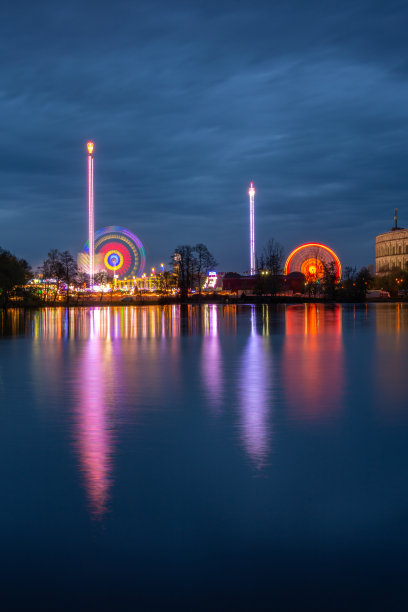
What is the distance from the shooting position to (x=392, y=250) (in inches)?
7500

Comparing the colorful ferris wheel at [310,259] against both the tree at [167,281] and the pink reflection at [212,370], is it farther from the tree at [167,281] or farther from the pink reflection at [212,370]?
the pink reflection at [212,370]

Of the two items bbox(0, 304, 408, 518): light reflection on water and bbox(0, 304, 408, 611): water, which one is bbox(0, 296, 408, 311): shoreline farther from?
bbox(0, 304, 408, 611): water

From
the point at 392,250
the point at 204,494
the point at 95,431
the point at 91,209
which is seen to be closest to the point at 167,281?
the point at 91,209

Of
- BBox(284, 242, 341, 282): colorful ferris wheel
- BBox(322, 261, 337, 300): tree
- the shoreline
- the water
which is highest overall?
BBox(284, 242, 341, 282): colorful ferris wheel

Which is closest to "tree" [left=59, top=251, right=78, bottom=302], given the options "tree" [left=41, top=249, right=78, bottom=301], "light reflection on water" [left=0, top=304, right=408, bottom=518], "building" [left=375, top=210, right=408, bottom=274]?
"tree" [left=41, top=249, right=78, bottom=301]

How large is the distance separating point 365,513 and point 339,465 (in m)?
1.92

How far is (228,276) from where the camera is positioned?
17738 centimetres

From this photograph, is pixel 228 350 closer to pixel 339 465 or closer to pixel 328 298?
pixel 339 465

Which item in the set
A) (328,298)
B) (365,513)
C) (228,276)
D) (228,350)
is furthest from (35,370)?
(228,276)

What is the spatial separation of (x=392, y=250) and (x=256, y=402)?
185m

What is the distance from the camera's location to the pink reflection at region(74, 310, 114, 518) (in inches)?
318

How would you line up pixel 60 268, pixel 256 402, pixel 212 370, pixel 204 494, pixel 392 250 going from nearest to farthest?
pixel 204 494
pixel 256 402
pixel 212 370
pixel 60 268
pixel 392 250

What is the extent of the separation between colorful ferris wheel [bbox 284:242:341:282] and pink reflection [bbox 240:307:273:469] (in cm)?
11817

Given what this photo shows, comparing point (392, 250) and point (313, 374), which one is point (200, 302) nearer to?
point (313, 374)
